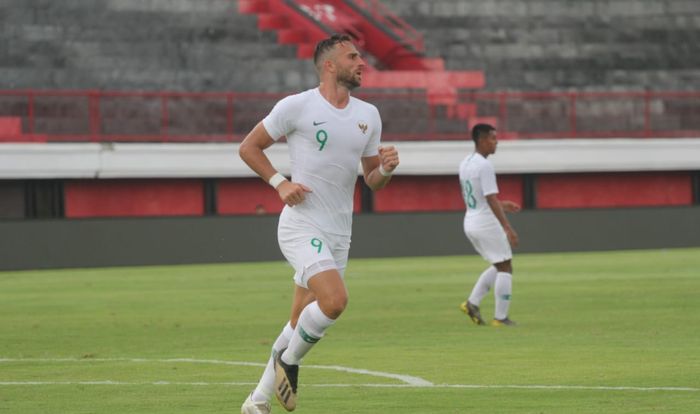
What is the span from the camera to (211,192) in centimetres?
3791

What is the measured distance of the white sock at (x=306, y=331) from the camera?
8.93m

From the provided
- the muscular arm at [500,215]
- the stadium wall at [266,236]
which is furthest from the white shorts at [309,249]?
the stadium wall at [266,236]

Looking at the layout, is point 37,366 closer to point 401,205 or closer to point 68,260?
point 68,260

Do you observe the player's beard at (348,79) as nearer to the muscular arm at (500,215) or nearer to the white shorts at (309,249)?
the white shorts at (309,249)

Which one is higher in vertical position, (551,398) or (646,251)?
(551,398)

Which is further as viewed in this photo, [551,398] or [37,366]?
[37,366]

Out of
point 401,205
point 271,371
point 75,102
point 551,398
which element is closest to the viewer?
point 271,371

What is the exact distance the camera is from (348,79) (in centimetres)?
942

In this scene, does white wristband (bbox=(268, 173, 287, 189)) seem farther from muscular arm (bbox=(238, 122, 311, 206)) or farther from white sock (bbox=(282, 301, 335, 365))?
white sock (bbox=(282, 301, 335, 365))

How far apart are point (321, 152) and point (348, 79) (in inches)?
19.6

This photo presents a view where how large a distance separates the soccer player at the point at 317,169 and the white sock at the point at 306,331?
0.06 ft

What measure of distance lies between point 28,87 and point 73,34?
7.40 ft

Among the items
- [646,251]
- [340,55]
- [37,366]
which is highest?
[340,55]

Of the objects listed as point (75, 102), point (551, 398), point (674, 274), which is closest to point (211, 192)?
point (75, 102)
